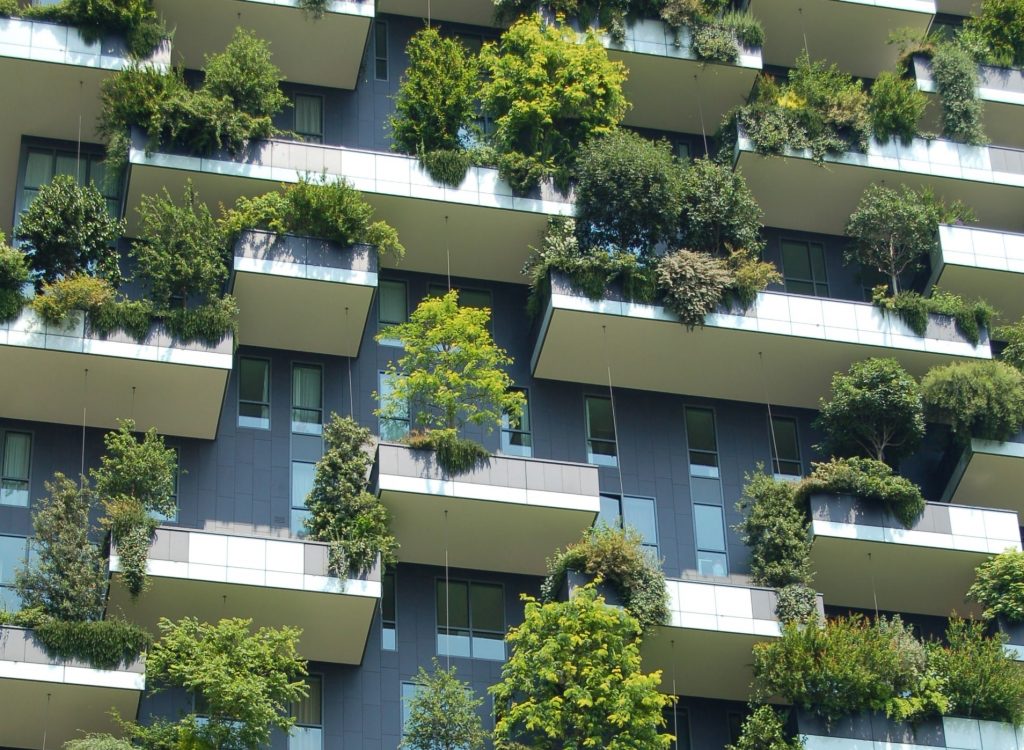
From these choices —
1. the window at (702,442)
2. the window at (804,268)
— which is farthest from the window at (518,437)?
the window at (804,268)

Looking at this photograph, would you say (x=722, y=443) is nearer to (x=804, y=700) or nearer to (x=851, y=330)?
(x=851, y=330)

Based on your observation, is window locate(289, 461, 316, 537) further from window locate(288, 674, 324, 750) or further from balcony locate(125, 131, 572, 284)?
balcony locate(125, 131, 572, 284)

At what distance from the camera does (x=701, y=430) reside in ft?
155

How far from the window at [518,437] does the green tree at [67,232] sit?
9.40 meters

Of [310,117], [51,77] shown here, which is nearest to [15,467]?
[51,77]

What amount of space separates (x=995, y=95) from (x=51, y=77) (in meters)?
23.5

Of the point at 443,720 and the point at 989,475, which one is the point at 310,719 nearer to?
the point at 443,720

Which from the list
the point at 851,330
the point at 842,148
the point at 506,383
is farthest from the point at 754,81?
the point at 506,383

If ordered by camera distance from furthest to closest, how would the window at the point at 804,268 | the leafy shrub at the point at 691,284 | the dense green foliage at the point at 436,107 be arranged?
the window at the point at 804,268 < the dense green foliage at the point at 436,107 < the leafy shrub at the point at 691,284

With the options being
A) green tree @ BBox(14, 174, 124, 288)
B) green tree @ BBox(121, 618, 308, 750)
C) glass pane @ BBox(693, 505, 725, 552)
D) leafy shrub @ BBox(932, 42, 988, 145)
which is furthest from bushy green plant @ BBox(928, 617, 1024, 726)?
green tree @ BBox(14, 174, 124, 288)

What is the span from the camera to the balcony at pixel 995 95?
1999 inches

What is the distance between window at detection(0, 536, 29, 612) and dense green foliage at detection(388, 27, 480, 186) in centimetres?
1242

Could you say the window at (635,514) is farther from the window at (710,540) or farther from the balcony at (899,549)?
the balcony at (899,549)

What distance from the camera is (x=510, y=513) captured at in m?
42.5
